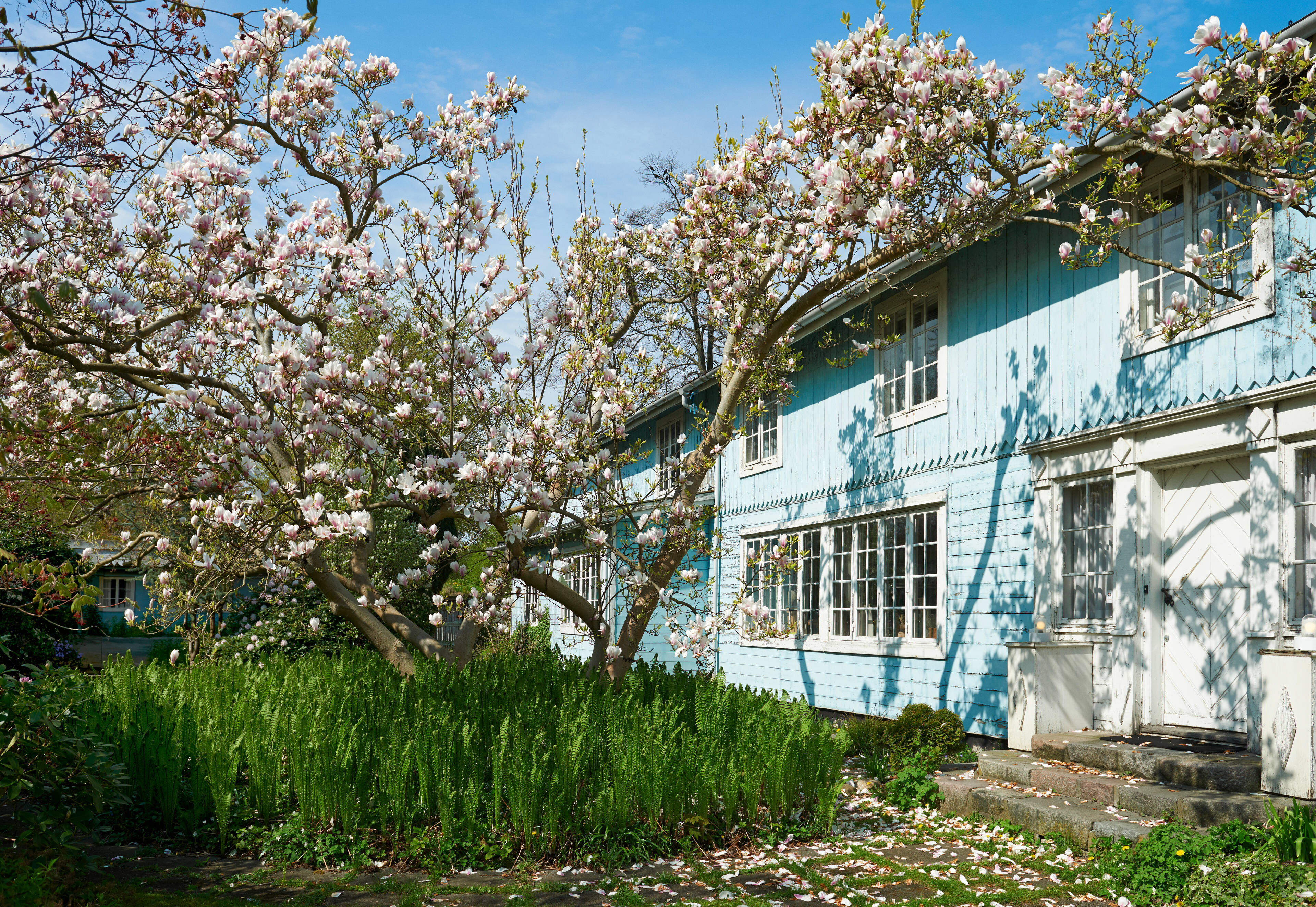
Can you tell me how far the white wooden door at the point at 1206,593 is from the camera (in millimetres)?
7488

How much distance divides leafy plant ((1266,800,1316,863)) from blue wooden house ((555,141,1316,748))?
5.47 feet

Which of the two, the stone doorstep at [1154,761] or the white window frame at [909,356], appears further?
the white window frame at [909,356]

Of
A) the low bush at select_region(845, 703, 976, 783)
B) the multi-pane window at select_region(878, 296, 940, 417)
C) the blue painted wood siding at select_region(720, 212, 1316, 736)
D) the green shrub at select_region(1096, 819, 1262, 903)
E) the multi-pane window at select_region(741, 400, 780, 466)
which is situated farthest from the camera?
the multi-pane window at select_region(741, 400, 780, 466)

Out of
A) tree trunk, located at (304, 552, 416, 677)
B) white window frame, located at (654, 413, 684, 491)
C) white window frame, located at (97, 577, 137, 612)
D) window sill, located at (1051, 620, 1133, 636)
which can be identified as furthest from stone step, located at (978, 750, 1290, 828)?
white window frame, located at (97, 577, 137, 612)

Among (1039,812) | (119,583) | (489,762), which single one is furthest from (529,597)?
(119,583)

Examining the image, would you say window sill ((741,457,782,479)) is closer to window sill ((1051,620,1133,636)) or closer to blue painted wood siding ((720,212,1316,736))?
blue painted wood siding ((720,212,1316,736))

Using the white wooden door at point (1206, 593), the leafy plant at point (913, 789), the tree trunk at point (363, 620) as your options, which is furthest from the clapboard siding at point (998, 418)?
the tree trunk at point (363, 620)

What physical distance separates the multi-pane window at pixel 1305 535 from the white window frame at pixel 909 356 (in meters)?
4.24

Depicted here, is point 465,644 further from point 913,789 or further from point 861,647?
point 861,647

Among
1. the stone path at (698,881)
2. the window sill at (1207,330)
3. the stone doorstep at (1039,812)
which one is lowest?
the stone path at (698,881)

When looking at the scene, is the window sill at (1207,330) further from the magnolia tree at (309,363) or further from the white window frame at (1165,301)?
the magnolia tree at (309,363)

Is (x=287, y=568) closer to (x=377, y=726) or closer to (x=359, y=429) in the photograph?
(x=359, y=429)

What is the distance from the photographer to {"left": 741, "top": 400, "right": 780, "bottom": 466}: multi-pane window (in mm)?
15453

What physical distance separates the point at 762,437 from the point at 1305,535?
31.0 feet
